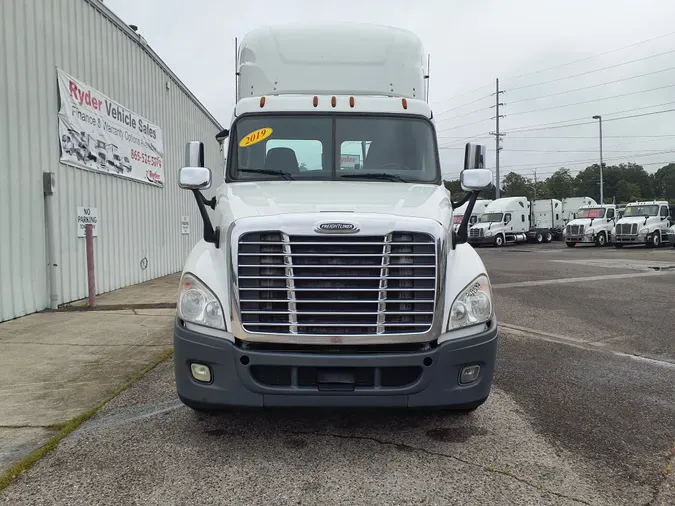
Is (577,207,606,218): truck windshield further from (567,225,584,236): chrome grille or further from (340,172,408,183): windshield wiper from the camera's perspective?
(340,172,408,183): windshield wiper

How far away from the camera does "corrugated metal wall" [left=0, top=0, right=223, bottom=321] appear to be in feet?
27.3

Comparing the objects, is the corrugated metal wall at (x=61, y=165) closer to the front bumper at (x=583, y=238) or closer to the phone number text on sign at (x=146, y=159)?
the phone number text on sign at (x=146, y=159)

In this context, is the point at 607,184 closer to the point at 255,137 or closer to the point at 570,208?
the point at 570,208

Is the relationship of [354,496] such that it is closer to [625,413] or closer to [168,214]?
[625,413]

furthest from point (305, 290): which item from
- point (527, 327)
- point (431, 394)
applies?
point (527, 327)

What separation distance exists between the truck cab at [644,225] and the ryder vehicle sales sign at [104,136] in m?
25.7

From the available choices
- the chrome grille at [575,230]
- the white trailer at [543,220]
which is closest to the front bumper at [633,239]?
the chrome grille at [575,230]

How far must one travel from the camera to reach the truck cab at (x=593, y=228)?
110 feet

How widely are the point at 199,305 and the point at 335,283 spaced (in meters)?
0.90

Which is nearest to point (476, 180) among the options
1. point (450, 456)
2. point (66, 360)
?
point (450, 456)

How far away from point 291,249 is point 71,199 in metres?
7.96

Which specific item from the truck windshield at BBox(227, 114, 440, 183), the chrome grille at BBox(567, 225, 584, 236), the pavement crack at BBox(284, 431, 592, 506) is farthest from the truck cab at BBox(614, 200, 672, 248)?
the pavement crack at BBox(284, 431, 592, 506)

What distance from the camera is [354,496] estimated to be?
3.12 metres

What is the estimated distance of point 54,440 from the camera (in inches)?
154
